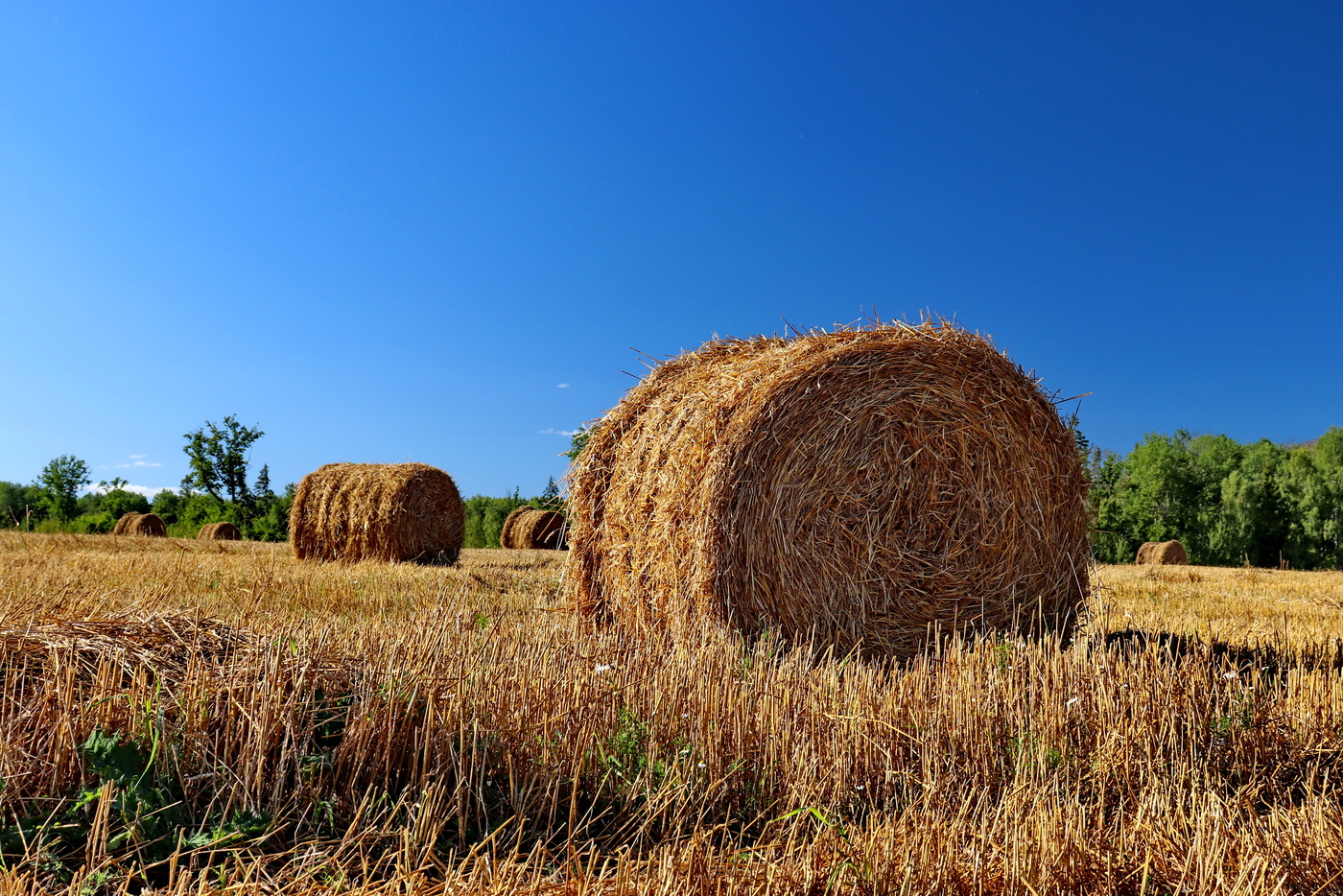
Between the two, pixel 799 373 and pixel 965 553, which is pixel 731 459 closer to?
pixel 799 373

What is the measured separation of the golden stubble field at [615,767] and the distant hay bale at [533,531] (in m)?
20.7

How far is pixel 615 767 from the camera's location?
116 inches

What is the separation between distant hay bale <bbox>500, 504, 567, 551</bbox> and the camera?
82.2 ft

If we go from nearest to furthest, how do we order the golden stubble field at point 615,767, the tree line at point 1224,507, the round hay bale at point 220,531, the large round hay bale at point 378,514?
the golden stubble field at point 615,767 → the large round hay bale at point 378,514 → the round hay bale at point 220,531 → the tree line at point 1224,507

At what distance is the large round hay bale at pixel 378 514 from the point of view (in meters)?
14.1

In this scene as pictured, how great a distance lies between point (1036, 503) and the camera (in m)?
6.16

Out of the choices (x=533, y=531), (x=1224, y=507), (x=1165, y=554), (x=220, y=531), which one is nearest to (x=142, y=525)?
(x=220, y=531)

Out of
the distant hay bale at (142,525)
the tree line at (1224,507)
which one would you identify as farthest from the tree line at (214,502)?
the tree line at (1224,507)

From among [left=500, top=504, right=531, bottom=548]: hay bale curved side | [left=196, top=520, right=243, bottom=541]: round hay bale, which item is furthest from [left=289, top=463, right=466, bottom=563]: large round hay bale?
[left=196, top=520, right=243, bottom=541]: round hay bale

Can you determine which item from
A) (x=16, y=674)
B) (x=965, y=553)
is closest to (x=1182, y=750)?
(x=965, y=553)

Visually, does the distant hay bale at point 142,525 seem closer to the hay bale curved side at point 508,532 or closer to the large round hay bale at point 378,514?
the hay bale curved side at point 508,532

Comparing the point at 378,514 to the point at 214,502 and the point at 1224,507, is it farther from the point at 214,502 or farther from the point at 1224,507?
the point at 1224,507

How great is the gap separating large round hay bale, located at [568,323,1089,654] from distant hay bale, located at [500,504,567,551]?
18.9 m

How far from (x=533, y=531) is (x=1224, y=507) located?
31.8 metres
